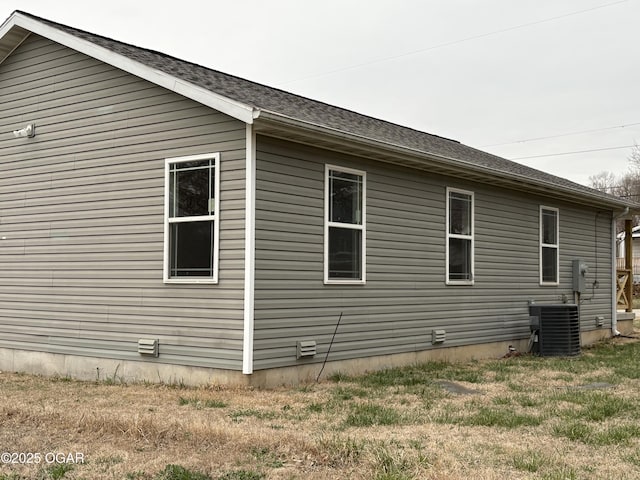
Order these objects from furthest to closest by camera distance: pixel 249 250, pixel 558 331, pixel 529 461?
pixel 558 331
pixel 249 250
pixel 529 461

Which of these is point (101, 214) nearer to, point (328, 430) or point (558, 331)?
point (328, 430)

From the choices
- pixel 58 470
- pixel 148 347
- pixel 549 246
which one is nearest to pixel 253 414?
pixel 58 470

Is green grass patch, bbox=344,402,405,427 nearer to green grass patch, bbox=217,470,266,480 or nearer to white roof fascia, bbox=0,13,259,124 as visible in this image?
green grass patch, bbox=217,470,266,480

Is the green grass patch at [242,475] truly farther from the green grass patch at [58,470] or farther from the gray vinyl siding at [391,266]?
the gray vinyl siding at [391,266]

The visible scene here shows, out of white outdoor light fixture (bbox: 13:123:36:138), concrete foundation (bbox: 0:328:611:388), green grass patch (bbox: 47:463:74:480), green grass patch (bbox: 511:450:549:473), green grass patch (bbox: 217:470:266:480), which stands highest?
white outdoor light fixture (bbox: 13:123:36:138)

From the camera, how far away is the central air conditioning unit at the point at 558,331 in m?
12.7

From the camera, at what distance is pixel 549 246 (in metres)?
14.1

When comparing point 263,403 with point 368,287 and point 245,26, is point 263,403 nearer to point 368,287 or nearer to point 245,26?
point 368,287

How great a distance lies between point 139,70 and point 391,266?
421 cm

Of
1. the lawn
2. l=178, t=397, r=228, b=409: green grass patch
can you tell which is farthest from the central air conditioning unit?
l=178, t=397, r=228, b=409: green grass patch

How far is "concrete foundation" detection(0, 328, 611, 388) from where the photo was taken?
848 cm

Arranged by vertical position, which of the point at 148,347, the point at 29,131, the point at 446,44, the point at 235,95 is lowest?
the point at 148,347

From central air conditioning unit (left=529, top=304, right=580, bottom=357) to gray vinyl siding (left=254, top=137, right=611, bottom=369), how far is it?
549mm

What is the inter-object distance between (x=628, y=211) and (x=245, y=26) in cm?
1335
